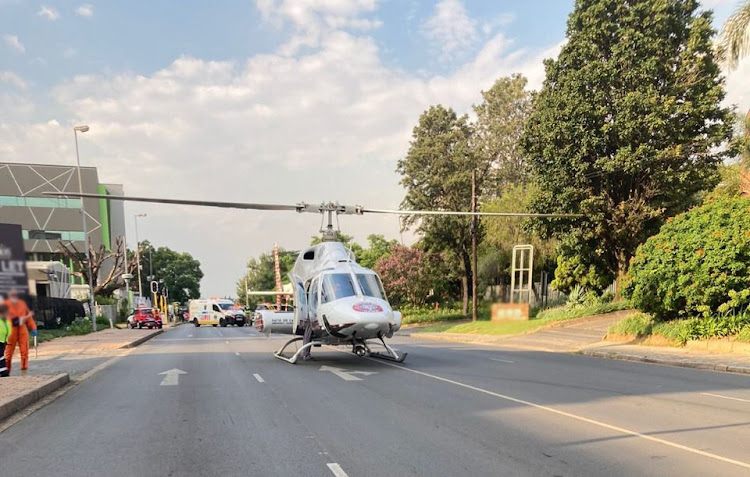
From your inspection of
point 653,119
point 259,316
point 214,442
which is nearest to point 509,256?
point 653,119

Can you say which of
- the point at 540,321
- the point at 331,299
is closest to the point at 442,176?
the point at 540,321

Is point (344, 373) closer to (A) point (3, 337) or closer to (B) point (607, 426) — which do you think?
(B) point (607, 426)

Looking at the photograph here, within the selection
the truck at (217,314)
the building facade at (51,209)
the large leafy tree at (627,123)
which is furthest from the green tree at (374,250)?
the large leafy tree at (627,123)

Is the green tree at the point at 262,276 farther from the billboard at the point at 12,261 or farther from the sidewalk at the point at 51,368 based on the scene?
the billboard at the point at 12,261

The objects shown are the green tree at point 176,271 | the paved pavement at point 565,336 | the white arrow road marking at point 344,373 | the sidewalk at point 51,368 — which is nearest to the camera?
the sidewalk at point 51,368

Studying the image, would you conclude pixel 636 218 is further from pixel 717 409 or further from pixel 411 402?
pixel 411 402

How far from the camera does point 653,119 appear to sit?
→ 21969 mm

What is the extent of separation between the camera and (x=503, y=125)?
49875 millimetres

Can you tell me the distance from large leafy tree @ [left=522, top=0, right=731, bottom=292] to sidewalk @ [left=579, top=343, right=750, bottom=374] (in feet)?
21.4

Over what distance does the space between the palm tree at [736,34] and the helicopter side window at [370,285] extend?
14056 mm

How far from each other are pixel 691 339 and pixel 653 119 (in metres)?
8.82

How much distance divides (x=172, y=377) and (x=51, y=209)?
32337 mm

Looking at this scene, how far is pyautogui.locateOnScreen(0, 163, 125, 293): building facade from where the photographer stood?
102 ft

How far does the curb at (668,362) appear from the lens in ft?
44.6
